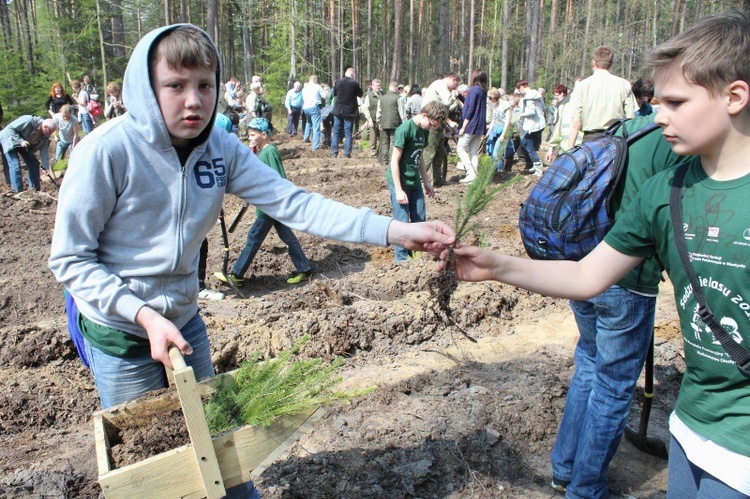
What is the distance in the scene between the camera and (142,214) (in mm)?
1970

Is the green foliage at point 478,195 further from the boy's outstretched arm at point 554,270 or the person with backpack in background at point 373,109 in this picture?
the person with backpack in background at point 373,109

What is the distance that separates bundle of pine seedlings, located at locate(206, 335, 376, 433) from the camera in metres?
2.00

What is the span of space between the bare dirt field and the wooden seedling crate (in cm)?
108

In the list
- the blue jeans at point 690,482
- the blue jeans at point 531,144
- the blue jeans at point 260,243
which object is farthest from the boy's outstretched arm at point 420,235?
the blue jeans at point 531,144

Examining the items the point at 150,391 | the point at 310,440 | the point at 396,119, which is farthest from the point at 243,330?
the point at 396,119

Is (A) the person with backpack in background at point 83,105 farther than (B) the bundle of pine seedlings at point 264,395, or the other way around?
(A) the person with backpack in background at point 83,105

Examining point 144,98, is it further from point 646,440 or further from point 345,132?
point 345,132

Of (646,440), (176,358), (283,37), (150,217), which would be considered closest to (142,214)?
(150,217)

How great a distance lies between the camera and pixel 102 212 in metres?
1.88

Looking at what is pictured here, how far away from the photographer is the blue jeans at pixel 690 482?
1.56 meters

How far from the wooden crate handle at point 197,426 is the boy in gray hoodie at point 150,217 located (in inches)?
6.3

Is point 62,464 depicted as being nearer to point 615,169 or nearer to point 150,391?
point 150,391

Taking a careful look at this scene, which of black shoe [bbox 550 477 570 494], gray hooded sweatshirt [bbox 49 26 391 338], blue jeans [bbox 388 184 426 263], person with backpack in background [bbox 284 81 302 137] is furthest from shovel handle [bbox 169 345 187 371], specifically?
person with backpack in background [bbox 284 81 302 137]

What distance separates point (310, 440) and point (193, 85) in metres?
2.28
